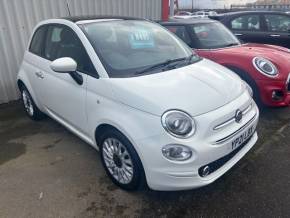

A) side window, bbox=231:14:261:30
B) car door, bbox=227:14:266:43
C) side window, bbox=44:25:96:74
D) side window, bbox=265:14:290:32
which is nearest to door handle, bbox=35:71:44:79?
side window, bbox=44:25:96:74

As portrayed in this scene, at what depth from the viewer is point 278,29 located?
6723mm

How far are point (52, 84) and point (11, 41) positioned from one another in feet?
8.20

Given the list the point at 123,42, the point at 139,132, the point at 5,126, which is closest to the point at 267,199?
the point at 139,132

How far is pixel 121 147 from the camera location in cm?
259

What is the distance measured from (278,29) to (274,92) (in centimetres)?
331

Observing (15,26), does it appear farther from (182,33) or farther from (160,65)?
(160,65)

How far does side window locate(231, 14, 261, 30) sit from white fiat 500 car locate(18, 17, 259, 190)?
13.5 feet

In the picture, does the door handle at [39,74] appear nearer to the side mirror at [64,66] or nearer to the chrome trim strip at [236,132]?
the side mirror at [64,66]

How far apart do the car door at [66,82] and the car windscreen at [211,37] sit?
252 centimetres

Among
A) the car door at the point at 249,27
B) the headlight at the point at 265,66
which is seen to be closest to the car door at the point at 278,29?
the car door at the point at 249,27

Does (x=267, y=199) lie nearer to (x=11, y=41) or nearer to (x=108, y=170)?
(x=108, y=170)

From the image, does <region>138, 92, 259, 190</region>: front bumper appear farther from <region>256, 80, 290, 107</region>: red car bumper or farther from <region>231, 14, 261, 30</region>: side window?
<region>231, 14, 261, 30</region>: side window

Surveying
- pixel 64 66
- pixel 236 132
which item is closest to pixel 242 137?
pixel 236 132

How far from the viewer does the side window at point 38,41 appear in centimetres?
383
